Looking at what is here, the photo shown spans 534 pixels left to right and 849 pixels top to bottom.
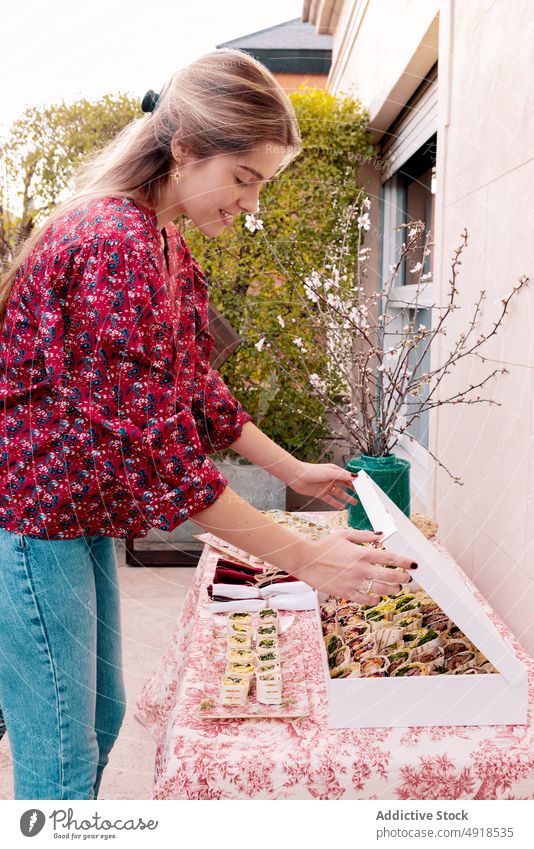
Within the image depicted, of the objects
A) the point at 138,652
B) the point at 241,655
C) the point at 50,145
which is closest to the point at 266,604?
the point at 241,655

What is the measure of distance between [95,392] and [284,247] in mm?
1876

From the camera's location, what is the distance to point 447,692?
672mm

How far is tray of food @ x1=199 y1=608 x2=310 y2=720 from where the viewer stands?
0.70 metres

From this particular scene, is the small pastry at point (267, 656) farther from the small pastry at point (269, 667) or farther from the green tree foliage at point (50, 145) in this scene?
the green tree foliage at point (50, 145)

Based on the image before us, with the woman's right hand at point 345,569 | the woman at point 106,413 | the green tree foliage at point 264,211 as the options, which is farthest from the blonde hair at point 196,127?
the green tree foliage at point 264,211

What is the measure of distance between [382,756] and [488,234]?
73 cm

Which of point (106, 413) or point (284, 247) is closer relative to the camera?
point (106, 413)

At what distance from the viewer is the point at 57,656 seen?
69 centimetres

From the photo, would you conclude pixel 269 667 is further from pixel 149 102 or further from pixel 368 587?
pixel 149 102

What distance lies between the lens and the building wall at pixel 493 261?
938mm

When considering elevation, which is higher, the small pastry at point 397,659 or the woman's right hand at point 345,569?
the woman's right hand at point 345,569

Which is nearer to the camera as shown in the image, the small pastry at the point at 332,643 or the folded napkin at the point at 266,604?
the small pastry at the point at 332,643

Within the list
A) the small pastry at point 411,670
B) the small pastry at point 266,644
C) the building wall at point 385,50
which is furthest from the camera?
the building wall at point 385,50

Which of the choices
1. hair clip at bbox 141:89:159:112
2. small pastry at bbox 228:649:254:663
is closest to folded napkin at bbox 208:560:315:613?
small pastry at bbox 228:649:254:663
